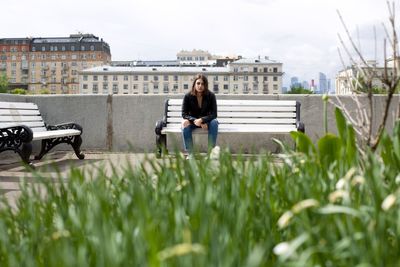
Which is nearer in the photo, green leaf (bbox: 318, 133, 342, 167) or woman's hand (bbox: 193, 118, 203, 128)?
green leaf (bbox: 318, 133, 342, 167)

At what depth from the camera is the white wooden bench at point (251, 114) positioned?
28.5 ft

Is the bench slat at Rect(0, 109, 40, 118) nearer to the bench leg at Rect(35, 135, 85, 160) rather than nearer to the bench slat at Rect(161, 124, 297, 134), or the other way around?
the bench leg at Rect(35, 135, 85, 160)

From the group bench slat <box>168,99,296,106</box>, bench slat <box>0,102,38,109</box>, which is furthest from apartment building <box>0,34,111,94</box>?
bench slat <box>168,99,296,106</box>

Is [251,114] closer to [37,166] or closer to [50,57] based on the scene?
[37,166]

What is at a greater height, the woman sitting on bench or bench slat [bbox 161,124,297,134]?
the woman sitting on bench

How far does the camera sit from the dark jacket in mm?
7480

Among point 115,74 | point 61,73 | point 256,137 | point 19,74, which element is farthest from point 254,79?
point 256,137

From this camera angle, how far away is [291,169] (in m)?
2.39

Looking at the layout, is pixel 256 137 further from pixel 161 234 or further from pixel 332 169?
pixel 161 234

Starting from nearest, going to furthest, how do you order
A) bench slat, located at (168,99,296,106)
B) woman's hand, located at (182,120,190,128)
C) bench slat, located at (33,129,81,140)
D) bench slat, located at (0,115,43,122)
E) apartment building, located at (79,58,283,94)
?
bench slat, located at (33,129,81,140) → woman's hand, located at (182,120,190,128) → bench slat, located at (0,115,43,122) → bench slat, located at (168,99,296,106) → apartment building, located at (79,58,283,94)

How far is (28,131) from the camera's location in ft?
21.8

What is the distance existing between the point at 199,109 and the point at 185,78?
148733 millimetres

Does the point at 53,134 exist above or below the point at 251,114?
below

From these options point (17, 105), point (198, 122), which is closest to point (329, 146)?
point (198, 122)
